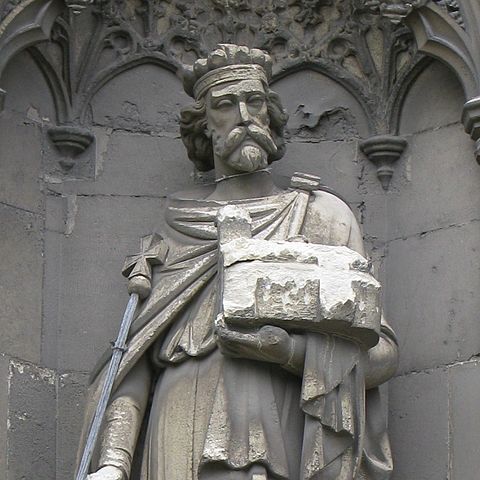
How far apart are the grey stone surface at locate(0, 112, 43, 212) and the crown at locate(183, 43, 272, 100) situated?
0.69 metres

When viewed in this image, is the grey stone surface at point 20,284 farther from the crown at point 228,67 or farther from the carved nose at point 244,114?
the carved nose at point 244,114

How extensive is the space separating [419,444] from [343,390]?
80 cm

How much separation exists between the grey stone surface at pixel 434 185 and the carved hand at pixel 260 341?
1.19 metres

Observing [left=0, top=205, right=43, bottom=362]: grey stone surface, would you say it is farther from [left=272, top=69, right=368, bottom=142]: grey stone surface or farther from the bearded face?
[left=272, top=69, right=368, bottom=142]: grey stone surface

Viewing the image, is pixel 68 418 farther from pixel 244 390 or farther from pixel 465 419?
pixel 465 419

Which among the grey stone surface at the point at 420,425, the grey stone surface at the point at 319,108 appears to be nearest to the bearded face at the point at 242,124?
the grey stone surface at the point at 319,108

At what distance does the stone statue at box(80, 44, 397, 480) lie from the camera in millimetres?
9656

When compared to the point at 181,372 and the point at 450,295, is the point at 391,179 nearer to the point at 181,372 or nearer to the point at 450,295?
the point at 450,295

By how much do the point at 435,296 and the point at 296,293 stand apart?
40.9 inches

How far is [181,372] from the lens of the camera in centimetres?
998

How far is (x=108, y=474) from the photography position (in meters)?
9.77

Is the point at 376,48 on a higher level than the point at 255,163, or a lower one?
higher

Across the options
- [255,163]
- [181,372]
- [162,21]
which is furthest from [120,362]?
[162,21]

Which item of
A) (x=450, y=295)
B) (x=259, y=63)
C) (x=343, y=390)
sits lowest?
(x=343, y=390)
